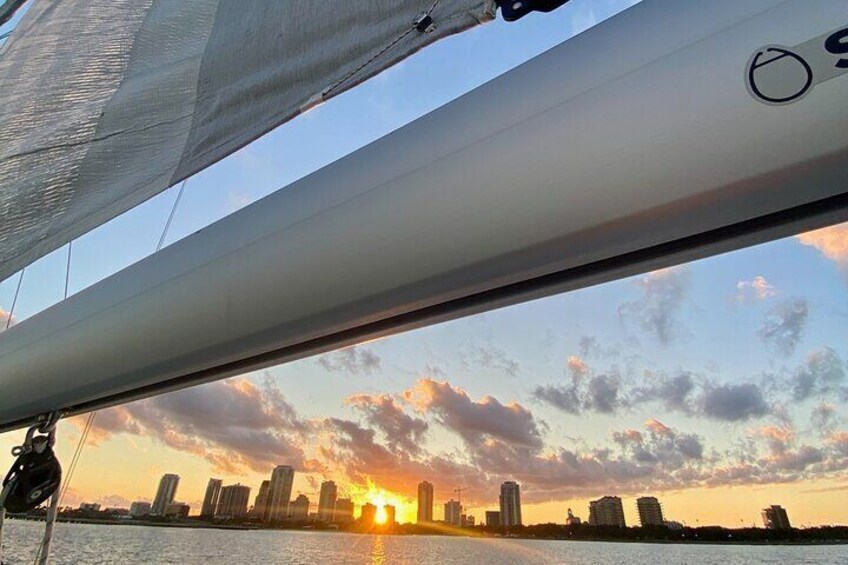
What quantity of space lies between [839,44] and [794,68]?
34 mm

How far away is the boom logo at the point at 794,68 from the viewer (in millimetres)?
416

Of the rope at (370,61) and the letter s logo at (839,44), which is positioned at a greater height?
the rope at (370,61)

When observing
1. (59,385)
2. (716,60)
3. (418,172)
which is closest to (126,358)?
(59,385)

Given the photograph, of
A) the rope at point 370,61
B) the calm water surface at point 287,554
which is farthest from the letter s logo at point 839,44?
the calm water surface at point 287,554

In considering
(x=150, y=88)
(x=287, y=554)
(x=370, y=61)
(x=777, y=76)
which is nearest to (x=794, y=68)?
(x=777, y=76)

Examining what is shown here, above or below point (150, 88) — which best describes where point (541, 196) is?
below

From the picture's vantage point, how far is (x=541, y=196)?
21.0 inches

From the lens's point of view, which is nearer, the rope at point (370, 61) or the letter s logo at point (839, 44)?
the letter s logo at point (839, 44)

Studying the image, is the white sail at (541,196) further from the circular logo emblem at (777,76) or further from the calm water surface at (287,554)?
the calm water surface at (287,554)

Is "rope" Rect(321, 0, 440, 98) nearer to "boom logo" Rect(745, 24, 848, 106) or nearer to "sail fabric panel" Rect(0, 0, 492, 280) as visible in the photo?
"sail fabric panel" Rect(0, 0, 492, 280)

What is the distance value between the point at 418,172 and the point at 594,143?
23cm

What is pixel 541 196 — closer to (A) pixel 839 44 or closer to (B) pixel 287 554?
(A) pixel 839 44

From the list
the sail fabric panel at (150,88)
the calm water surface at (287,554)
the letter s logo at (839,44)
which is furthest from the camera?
the calm water surface at (287,554)

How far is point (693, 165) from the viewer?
0.46 m
